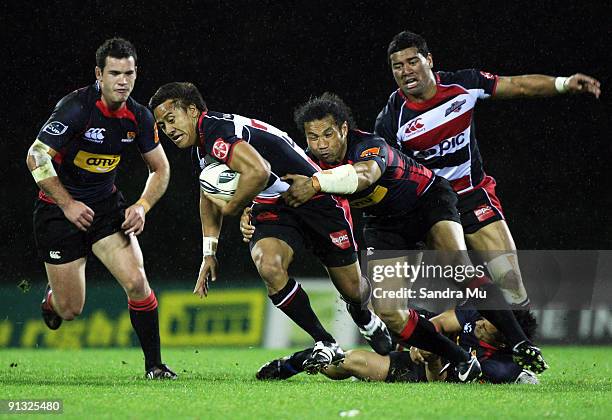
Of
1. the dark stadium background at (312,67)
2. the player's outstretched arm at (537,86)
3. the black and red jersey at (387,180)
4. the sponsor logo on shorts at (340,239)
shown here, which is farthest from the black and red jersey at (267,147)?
the dark stadium background at (312,67)

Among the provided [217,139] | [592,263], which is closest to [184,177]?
[592,263]

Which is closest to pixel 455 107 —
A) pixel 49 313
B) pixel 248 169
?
pixel 248 169

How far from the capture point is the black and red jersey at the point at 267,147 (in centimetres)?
575

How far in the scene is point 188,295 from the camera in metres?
12.9

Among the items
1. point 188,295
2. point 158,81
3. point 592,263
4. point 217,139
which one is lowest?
point 188,295

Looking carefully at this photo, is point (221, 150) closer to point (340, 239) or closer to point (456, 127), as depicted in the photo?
point (340, 239)

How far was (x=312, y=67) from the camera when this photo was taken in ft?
51.7

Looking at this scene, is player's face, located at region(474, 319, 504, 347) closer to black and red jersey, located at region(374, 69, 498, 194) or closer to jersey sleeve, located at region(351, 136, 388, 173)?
black and red jersey, located at region(374, 69, 498, 194)

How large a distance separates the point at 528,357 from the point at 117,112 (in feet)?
10.4

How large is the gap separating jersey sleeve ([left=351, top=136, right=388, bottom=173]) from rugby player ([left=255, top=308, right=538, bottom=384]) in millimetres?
1234

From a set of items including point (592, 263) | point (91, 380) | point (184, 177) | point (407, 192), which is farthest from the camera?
point (184, 177)

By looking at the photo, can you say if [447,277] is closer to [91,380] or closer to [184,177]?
[91,380]

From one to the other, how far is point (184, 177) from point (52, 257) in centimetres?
882

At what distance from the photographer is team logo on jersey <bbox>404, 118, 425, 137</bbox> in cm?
692
